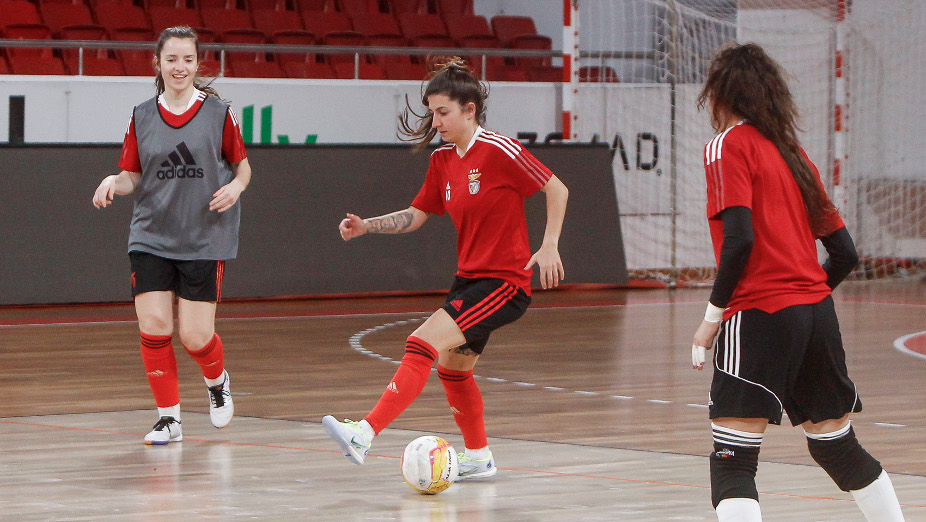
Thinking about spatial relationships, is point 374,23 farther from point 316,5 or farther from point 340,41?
point 340,41

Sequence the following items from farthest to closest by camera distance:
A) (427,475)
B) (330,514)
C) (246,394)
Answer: (246,394) < (427,475) < (330,514)

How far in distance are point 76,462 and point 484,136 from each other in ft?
7.08

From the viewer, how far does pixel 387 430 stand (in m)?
6.08

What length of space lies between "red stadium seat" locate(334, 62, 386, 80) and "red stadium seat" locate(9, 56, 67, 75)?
3437mm

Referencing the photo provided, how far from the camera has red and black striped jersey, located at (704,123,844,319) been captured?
344 centimetres

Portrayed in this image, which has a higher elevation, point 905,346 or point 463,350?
point 463,350

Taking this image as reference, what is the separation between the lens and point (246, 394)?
7.20m

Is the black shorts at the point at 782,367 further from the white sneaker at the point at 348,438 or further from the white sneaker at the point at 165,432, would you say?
the white sneaker at the point at 165,432

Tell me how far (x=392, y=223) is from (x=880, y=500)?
7.49ft

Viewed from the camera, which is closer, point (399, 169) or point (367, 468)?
point (367, 468)

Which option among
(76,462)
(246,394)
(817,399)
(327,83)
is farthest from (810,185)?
(327,83)

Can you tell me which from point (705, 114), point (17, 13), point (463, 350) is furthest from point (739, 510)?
point (17, 13)

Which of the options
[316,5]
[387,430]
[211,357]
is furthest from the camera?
[316,5]

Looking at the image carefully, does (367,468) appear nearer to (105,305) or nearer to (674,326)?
(674,326)
